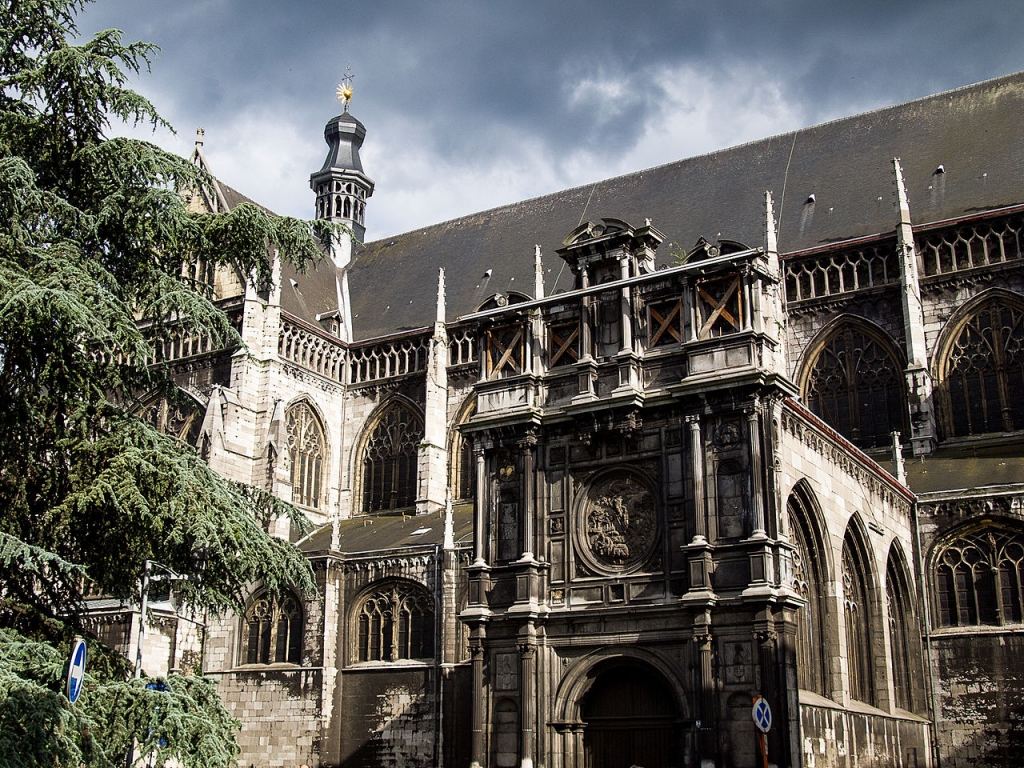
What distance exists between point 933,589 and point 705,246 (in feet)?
31.7

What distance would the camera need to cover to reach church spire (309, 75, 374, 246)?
4691 centimetres

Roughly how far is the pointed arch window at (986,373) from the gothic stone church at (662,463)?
0.19 ft

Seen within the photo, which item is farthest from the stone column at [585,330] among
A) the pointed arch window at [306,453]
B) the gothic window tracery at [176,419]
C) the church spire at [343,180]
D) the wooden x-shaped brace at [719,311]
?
the church spire at [343,180]

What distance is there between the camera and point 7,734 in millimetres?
9641

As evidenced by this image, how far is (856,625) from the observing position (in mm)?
20000

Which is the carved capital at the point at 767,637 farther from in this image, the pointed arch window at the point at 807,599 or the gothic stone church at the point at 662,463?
the pointed arch window at the point at 807,599

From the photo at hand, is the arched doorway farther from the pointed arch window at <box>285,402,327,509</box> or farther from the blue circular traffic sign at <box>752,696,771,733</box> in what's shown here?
the pointed arch window at <box>285,402,327,509</box>

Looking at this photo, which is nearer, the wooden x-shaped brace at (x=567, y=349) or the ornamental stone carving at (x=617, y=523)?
the ornamental stone carving at (x=617, y=523)

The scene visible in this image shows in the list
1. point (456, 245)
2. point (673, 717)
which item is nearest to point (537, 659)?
point (673, 717)

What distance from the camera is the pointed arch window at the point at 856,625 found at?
63.5 feet

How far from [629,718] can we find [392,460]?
19.1 meters

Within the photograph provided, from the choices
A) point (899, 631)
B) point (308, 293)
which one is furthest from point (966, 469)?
point (308, 293)

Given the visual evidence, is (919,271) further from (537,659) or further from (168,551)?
(168,551)

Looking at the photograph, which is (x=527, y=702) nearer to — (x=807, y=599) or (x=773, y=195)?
(x=807, y=599)
